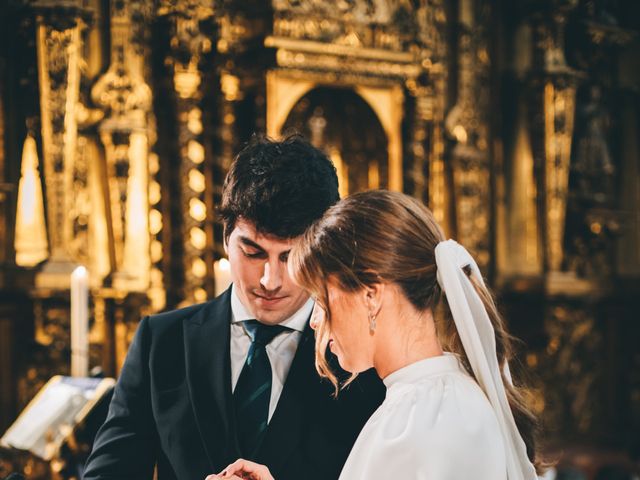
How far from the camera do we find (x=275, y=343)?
2354 mm

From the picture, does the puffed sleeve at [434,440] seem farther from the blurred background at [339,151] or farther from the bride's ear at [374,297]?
the blurred background at [339,151]

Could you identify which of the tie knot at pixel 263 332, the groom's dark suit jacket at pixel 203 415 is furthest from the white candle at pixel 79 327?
the tie knot at pixel 263 332

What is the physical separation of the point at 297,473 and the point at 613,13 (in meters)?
6.75

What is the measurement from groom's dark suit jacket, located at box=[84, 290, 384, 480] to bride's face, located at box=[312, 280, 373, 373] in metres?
0.26

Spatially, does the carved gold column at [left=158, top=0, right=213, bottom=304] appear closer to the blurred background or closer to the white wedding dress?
the blurred background

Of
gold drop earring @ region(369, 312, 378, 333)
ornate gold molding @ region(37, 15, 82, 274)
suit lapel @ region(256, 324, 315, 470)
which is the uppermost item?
ornate gold molding @ region(37, 15, 82, 274)

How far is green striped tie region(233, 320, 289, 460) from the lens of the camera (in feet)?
7.31

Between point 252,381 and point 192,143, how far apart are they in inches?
162

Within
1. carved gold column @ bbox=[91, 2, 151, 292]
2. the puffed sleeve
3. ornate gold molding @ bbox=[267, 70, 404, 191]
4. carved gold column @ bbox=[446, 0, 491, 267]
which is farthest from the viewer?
carved gold column @ bbox=[446, 0, 491, 267]

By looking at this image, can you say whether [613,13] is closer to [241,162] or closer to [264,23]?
[264,23]

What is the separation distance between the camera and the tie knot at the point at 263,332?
2322 mm

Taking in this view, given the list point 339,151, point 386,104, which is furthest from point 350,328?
point 339,151

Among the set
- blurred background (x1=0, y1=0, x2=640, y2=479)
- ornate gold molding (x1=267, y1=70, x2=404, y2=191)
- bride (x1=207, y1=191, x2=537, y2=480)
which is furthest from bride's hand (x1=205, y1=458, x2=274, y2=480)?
ornate gold molding (x1=267, y1=70, x2=404, y2=191)

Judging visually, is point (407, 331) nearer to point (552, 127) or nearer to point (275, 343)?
point (275, 343)
